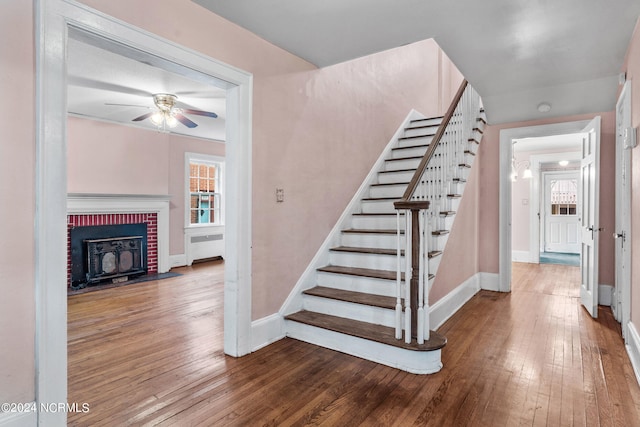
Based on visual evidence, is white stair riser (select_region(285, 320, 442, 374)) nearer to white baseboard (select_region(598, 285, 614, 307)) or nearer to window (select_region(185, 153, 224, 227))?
white baseboard (select_region(598, 285, 614, 307))

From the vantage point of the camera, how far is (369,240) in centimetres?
362

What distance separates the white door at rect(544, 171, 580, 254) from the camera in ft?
27.8

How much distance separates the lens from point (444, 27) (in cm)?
248

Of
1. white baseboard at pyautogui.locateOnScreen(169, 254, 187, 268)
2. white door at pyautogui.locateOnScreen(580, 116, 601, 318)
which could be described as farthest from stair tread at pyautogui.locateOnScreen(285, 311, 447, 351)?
white baseboard at pyautogui.locateOnScreen(169, 254, 187, 268)

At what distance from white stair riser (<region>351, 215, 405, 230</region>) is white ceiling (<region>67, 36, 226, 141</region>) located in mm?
1990

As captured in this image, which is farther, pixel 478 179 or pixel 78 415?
pixel 478 179

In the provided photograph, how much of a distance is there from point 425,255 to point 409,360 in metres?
0.72

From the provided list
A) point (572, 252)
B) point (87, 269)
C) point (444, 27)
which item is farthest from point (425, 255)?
point (572, 252)

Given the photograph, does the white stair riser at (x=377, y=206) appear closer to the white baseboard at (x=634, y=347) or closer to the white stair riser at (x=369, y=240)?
the white stair riser at (x=369, y=240)

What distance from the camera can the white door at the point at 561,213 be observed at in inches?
333

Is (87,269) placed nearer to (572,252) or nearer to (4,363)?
(4,363)

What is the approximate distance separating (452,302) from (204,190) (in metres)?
5.05

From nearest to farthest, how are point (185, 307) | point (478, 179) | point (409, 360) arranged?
point (409, 360) < point (185, 307) < point (478, 179)

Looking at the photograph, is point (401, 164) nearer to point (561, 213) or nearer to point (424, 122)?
point (424, 122)
